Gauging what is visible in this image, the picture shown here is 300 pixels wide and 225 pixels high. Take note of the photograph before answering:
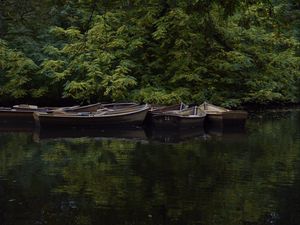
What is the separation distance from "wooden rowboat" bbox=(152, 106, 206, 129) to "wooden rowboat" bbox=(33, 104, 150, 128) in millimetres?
815

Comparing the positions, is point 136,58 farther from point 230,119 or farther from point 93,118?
point 230,119

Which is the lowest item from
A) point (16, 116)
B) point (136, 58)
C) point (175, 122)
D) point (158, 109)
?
point (175, 122)

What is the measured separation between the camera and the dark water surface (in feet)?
36.2

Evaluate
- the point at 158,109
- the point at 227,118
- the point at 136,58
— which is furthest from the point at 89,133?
the point at 136,58

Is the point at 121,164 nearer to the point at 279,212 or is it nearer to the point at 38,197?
the point at 38,197

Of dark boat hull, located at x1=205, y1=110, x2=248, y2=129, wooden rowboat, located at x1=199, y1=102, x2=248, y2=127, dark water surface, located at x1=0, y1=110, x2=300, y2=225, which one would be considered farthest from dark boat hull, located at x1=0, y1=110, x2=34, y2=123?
dark boat hull, located at x1=205, y1=110, x2=248, y2=129

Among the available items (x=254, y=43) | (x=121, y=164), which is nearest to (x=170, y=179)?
(x=121, y=164)

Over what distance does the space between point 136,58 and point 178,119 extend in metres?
8.46

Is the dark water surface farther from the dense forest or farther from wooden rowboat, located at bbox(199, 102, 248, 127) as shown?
the dense forest

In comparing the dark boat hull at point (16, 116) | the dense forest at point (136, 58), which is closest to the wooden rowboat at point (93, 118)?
the dark boat hull at point (16, 116)

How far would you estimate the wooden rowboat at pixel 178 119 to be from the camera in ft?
81.6

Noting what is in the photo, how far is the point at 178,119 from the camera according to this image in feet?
81.3

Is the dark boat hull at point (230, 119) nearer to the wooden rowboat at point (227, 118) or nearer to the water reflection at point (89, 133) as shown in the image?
the wooden rowboat at point (227, 118)

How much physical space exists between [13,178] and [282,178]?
6351mm
